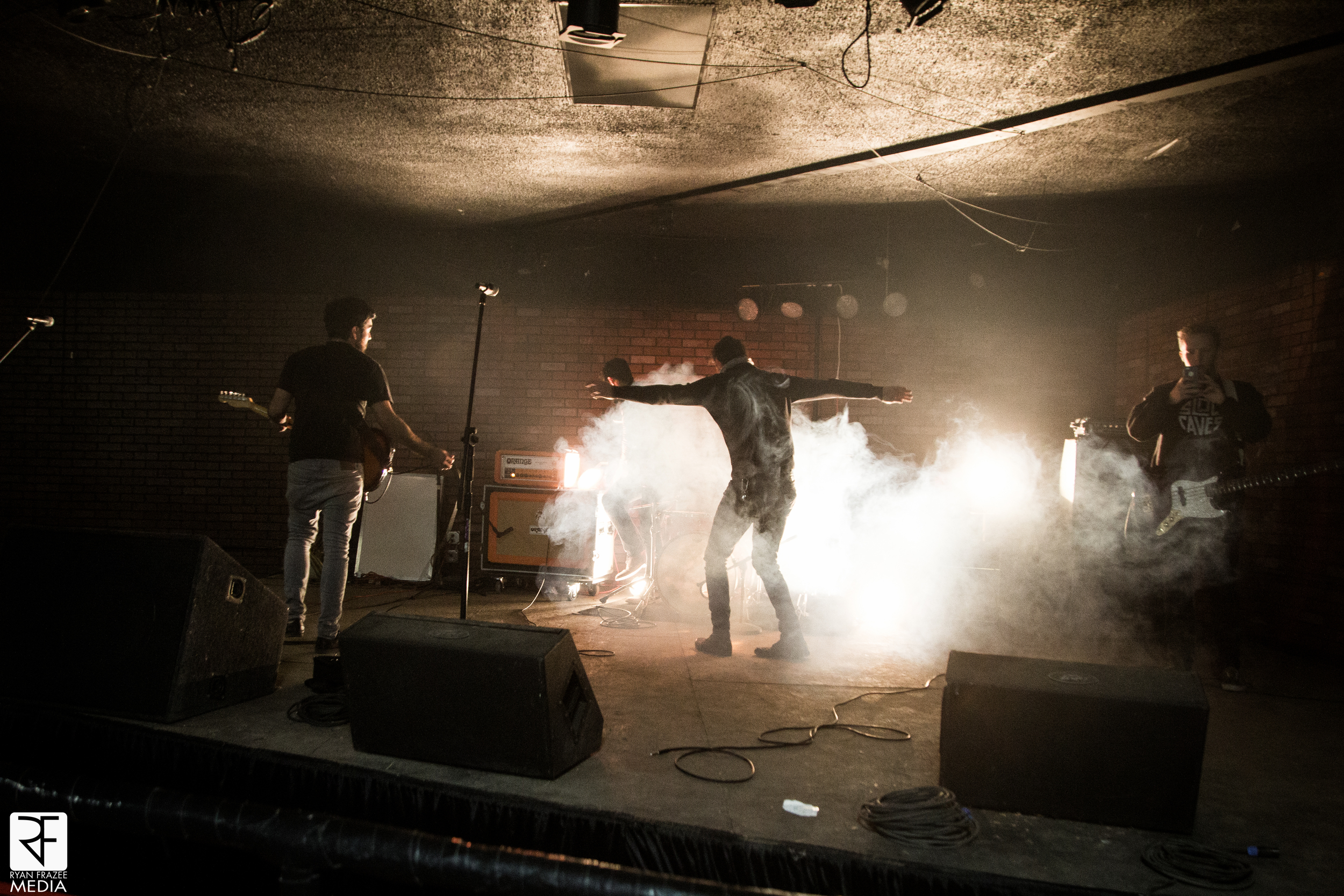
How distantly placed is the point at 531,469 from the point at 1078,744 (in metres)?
4.90

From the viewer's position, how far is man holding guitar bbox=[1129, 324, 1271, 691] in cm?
380

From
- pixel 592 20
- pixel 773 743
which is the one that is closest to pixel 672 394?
pixel 592 20

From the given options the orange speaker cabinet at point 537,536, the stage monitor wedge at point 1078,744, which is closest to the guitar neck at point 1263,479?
the stage monitor wedge at point 1078,744

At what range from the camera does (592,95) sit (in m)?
4.25

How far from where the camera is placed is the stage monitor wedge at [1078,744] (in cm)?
218

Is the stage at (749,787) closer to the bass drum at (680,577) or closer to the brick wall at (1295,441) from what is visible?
the brick wall at (1295,441)

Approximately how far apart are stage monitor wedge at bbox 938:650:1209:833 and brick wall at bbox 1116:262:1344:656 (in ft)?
11.0

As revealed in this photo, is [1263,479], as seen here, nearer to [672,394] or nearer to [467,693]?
[672,394]

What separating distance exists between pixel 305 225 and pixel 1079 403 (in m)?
7.12

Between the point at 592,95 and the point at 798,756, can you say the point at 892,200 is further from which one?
the point at 798,756

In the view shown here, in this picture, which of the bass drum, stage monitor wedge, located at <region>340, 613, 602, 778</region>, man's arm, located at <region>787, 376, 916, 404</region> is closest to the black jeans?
man's arm, located at <region>787, 376, 916, 404</region>

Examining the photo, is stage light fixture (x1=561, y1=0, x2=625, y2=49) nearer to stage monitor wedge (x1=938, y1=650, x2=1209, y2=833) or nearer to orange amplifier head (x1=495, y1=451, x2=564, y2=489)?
stage monitor wedge (x1=938, y1=650, x2=1209, y2=833)

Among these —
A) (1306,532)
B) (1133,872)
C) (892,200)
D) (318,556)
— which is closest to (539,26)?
(892,200)

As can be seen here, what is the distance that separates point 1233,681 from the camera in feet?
12.7
